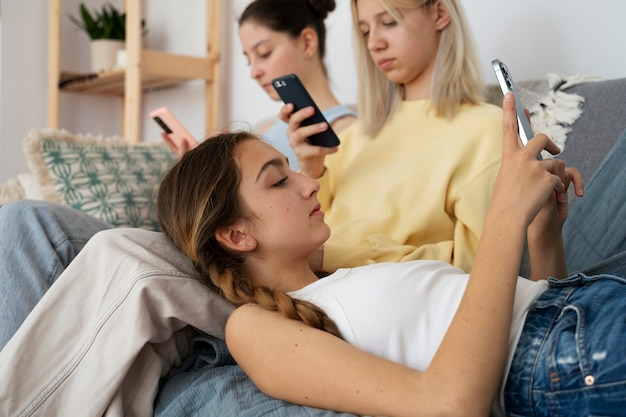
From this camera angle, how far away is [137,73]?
278 centimetres

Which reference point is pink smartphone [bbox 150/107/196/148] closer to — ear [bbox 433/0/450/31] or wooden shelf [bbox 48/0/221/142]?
ear [bbox 433/0/450/31]

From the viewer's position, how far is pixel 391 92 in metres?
1.56

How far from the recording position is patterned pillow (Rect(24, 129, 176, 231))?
177 centimetres

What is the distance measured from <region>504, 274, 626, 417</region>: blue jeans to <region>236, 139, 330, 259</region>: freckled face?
0.36m

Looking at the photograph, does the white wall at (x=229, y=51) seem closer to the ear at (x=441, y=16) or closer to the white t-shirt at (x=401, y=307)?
the ear at (x=441, y=16)

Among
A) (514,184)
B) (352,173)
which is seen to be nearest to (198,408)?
(514,184)

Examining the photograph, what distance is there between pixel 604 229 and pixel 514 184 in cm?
42

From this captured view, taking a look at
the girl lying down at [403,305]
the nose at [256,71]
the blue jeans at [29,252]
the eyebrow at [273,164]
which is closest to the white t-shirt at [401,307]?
the girl lying down at [403,305]

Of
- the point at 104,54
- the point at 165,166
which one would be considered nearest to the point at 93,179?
the point at 165,166

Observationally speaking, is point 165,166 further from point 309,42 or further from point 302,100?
point 302,100

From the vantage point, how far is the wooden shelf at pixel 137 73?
110 inches

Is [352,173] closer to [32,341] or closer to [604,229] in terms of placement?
[604,229]

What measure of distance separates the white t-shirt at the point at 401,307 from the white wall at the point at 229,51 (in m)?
0.71

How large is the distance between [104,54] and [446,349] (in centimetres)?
271
